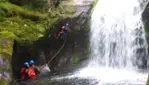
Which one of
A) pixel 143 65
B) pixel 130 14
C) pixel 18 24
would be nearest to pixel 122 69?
pixel 143 65

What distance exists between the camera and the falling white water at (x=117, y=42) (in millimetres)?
15305

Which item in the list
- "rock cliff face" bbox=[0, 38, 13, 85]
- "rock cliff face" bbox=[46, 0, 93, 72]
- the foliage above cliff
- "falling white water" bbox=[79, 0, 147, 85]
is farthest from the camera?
"rock cliff face" bbox=[46, 0, 93, 72]

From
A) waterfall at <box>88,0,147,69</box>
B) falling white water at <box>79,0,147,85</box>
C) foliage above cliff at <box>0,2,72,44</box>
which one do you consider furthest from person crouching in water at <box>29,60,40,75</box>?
waterfall at <box>88,0,147,69</box>

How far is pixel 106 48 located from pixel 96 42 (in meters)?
0.81

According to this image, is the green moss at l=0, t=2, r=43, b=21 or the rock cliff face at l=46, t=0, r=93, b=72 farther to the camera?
the rock cliff face at l=46, t=0, r=93, b=72

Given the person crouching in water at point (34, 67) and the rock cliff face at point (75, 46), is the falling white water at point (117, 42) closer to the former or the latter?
the rock cliff face at point (75, 46)

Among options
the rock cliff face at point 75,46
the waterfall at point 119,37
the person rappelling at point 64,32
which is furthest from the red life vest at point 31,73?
the waterfall at point 119,37

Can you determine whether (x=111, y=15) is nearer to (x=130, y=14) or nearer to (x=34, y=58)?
(x=130, y=14)

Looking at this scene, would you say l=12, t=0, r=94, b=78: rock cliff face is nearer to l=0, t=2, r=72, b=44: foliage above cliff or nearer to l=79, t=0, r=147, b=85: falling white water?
l=0, t=2, r=72, b=44: foliage above cliff

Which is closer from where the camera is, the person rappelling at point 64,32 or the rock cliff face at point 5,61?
the rock cliff face at point 5,61

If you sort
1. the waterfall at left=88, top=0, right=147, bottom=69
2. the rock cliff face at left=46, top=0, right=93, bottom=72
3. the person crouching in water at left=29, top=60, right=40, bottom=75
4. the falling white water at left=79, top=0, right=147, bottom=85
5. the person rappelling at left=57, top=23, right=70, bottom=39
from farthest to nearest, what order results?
the person rappelling at left=57, top=23, right=70, bottom=39 → the rock cliff face at left=46, top=0, right=93, bottom=72 → the waterfall at left=88, top=0, right=147, bottom=69 → the falling white water at left=79, top=0, right=147, bottom=85 → the person crouching in water at left=29, top=60, right=40, bottom=75

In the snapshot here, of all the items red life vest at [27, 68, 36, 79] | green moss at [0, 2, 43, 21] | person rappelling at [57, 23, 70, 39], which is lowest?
red life vest at [27, 68, 36, 79]

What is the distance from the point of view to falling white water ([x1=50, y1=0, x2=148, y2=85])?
50.2 ft

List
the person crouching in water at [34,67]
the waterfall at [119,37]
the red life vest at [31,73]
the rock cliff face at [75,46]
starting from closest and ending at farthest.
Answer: the red life vest at [31,73], the person crouching in water at [34,67], the waterfall at [119,37], the rock cliff face at [75,46]
